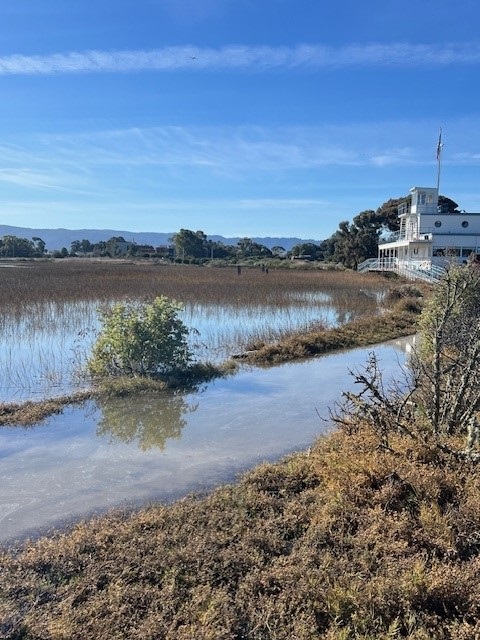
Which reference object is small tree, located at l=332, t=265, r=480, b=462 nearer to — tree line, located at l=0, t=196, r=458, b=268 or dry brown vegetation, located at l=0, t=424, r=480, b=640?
dry brown vegetation, located at l=0, t=424, r=480, b=640

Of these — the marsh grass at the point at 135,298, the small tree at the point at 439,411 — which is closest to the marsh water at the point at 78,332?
the marsh grass at the point at 135,298

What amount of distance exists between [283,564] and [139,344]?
6841mm

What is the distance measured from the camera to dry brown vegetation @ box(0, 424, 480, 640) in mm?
3201

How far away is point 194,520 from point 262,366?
7.52 m

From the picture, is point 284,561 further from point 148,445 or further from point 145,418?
point 145,418

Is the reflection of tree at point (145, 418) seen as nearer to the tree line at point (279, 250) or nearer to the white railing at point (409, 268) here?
the white railing at point (409, 268)

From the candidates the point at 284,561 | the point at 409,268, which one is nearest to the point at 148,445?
the point at 284,561

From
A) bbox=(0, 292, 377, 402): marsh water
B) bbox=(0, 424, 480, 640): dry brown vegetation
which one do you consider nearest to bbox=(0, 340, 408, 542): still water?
bbox=(0, 424, 480, 640): dry brown vegetation

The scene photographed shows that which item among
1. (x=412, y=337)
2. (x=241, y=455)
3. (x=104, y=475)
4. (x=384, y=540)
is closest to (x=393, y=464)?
(x=384, y=540)

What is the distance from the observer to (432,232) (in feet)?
130

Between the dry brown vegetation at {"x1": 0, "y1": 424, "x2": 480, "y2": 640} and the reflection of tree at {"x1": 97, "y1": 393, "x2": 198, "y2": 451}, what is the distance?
8.25 ft

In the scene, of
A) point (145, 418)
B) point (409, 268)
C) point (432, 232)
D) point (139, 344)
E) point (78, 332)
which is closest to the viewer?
point (145, 418)

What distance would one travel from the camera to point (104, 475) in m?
→ 6.08

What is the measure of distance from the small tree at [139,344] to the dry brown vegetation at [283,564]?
5362mm
